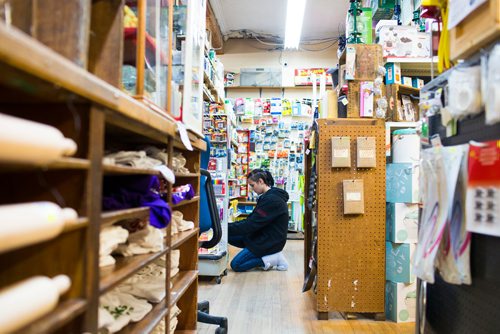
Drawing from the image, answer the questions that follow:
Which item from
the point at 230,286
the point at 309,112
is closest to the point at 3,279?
the point at 230,286

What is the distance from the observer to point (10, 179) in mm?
876

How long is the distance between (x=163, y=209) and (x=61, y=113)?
0.63m

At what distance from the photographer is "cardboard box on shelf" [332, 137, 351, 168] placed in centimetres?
296

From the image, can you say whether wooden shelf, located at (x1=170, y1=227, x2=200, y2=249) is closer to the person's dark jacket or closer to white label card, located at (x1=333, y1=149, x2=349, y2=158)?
white label card, located at (x1=333, y1=149, x2=349, y2=158)

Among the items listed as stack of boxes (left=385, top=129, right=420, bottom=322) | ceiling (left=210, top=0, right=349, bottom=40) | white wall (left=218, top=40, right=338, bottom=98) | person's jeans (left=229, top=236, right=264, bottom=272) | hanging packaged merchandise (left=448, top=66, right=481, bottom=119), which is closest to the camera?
hanging packaged merchandise (left=448, top=66, right=481, bottom=119)

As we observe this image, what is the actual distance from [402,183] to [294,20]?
434 centimetres

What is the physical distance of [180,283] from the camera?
6.41 ft

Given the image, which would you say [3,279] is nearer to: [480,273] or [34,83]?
[34,83]

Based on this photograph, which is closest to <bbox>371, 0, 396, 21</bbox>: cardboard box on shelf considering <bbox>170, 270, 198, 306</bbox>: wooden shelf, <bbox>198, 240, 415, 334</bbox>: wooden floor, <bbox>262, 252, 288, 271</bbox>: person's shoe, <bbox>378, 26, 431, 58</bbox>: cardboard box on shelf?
<bbox>378, 26, 431, 58</bbox>: cardboard box on shelf

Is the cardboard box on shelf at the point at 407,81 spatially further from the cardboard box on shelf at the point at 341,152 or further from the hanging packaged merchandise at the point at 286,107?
the hanging packaged merchandise at the point at 286,107

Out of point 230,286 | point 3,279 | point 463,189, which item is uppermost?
point 463,189

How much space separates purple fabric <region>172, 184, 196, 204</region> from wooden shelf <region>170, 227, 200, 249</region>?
0.59ft

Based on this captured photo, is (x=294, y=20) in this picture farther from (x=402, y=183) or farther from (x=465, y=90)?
(x=465, y=90)

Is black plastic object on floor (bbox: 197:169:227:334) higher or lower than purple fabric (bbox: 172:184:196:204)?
lower
